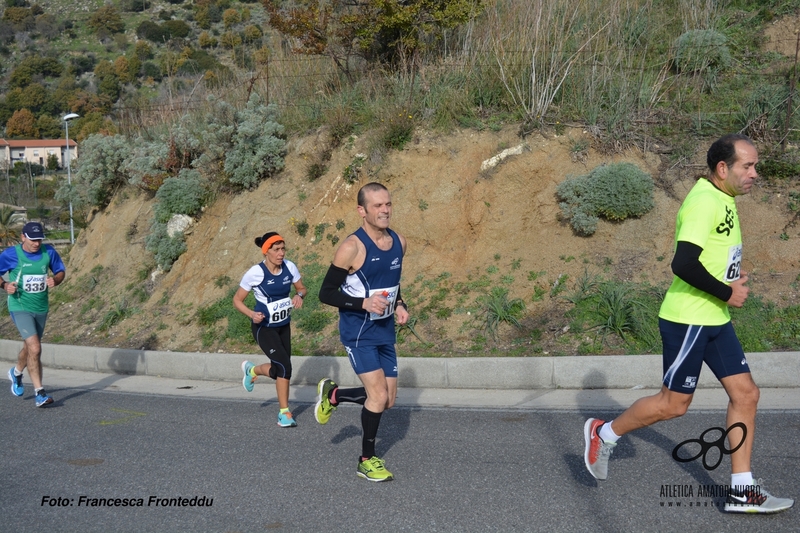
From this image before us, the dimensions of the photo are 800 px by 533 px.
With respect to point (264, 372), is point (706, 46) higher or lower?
higher

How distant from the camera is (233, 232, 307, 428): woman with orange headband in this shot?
795 cm

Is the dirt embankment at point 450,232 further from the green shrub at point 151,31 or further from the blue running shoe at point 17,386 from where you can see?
the green shrub at point 151,31

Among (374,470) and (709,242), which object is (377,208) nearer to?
(374,470)

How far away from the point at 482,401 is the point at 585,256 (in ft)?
11.7

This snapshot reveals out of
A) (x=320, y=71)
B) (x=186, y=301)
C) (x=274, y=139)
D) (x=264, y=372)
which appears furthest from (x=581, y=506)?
(x=320, y=71)

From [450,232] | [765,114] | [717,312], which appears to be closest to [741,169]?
[717,312]

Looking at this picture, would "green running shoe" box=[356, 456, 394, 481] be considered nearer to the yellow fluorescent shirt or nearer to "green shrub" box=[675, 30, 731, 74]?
the yellow fluorescent shirt

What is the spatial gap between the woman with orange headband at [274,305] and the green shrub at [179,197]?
24.6ft

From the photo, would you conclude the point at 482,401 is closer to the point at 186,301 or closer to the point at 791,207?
the point at 791,207

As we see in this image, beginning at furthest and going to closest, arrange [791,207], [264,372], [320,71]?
[320,71] < [791,207] < [264,372]

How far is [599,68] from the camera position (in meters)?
A: 13.4

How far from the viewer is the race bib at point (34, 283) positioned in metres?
9.27

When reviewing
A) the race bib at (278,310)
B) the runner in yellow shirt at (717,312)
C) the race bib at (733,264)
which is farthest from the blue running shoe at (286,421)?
the race bib at (733,264)

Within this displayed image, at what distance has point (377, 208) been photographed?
5.80 metres
